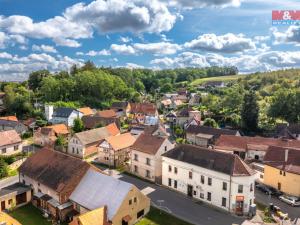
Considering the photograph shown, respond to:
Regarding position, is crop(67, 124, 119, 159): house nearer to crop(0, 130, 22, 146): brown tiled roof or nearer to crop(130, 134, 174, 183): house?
crop(0, 130, 22, 146): brown tiled roof

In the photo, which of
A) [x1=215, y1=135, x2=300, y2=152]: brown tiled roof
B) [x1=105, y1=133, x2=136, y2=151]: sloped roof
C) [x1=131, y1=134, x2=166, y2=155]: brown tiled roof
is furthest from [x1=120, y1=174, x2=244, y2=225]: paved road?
[x1=215, y1=135, x2=300, y2=152]: brown tiled roof

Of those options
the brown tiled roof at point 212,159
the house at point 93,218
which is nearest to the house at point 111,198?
the house at point 93,218

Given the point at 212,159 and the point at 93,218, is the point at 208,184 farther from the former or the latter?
the point at 93,218

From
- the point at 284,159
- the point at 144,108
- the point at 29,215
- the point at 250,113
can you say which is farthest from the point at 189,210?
the point at 144,108

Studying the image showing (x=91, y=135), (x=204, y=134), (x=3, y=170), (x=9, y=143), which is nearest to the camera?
(x=3, y=170)

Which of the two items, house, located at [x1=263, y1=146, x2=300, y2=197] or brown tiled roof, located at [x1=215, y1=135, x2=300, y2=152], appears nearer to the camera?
house, located at [x1=263, y1=146, x2=300, y2=197]

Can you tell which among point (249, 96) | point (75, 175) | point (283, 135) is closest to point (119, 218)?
point (75, 175)

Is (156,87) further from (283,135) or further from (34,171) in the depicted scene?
(34,171)

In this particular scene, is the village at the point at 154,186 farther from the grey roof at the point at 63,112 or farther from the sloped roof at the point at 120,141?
the grey roof at the point at 63,112
